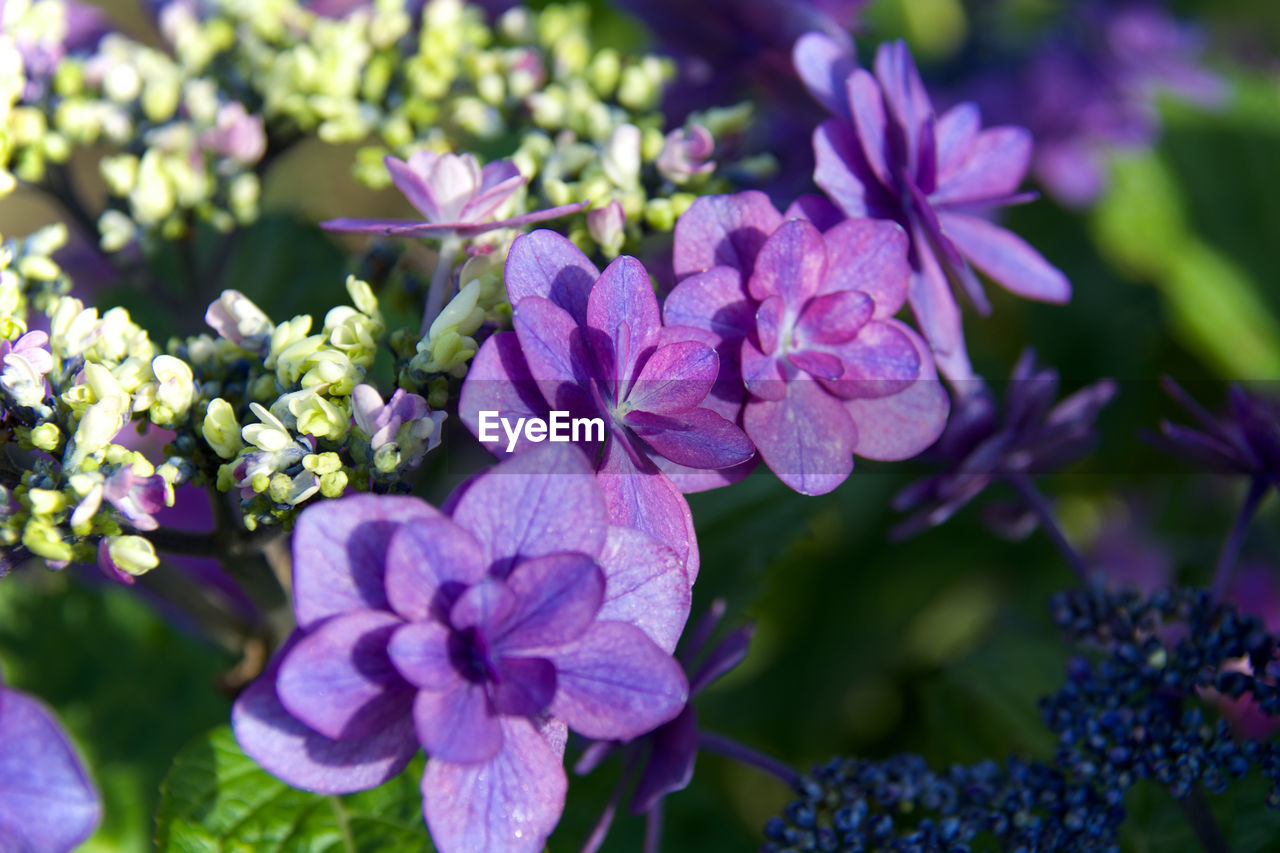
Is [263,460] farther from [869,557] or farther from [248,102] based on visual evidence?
[869,557]

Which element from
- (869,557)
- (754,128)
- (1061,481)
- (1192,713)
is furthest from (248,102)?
(1061,481)

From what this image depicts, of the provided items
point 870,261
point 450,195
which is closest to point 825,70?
point 870,261

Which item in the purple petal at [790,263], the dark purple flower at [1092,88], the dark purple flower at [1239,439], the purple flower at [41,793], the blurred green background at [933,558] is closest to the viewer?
the purple flower at [41,793]

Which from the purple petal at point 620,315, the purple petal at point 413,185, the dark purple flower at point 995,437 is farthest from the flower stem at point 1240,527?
the purple petal at point 413,185

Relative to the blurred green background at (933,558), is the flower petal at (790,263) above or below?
above

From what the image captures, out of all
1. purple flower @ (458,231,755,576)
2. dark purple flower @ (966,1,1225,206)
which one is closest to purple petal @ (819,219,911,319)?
purple flower @ (458,231,755,576)

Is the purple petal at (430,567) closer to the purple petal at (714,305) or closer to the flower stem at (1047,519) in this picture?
the purple petal at (714,305)

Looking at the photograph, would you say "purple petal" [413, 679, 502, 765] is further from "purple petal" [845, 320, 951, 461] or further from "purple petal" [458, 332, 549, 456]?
"purple petal" [845, 320, 951, 461]
